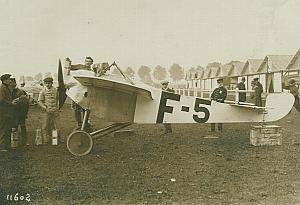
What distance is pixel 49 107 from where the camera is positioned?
386 centimetres

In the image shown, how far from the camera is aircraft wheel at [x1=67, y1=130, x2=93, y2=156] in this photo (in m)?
3.36

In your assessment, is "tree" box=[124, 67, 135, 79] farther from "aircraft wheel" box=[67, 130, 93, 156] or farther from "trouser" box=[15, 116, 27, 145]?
"trouser" box=[15, 116, 27, 145]

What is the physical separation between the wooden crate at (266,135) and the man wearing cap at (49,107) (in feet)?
7.42

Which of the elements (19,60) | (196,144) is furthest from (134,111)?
(19,60)

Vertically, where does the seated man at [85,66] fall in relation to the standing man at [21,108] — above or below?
above

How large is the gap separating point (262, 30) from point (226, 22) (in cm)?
41

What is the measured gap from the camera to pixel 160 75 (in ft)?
12.8

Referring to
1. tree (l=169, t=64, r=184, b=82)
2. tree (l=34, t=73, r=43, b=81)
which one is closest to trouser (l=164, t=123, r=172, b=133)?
tree (l=169, t=64, r=184, b=82)

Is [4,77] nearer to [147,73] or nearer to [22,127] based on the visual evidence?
[22,127]

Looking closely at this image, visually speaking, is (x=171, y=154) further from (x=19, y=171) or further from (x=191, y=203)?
(x=19, y=171)

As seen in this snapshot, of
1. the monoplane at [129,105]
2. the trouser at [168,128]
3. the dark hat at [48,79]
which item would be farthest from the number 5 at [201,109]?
the dark hat at [48,79]

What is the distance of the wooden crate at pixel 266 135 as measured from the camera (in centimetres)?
362

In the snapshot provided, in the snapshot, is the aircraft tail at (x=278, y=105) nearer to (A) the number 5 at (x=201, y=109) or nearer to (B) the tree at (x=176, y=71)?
(A) the number 5 at (x=201, y=109)

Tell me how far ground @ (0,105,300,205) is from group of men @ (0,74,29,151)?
8.0 inches
